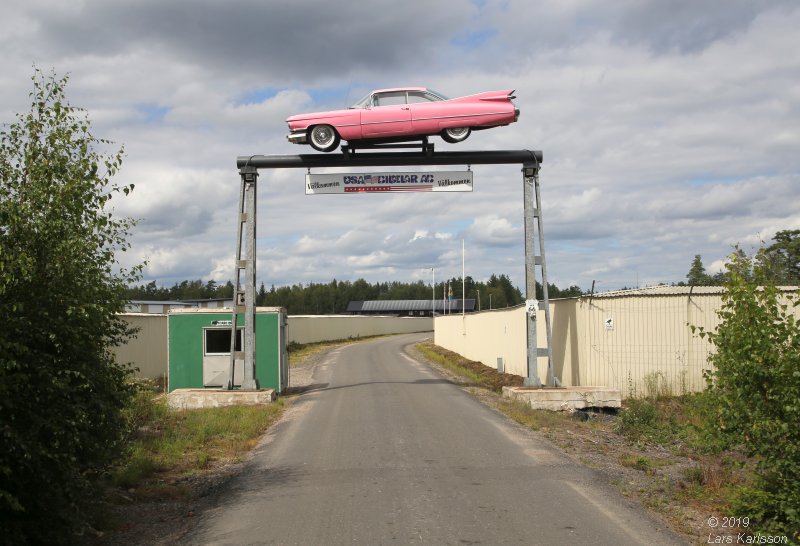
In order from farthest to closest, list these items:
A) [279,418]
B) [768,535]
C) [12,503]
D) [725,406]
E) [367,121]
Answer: [367,121], [279,418], [725,406], [768,535], [12,503]

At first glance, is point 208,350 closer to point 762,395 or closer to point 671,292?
point 671,292

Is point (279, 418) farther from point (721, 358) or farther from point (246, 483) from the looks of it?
point (721, 358)

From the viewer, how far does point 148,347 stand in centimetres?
2545

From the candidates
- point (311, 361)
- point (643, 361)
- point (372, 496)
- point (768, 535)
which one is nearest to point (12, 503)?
point (372, 496)

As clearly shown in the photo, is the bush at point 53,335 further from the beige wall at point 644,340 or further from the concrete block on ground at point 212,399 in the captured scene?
the beige wall at point 644,340

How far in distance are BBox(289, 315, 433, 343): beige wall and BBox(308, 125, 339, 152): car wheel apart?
3069 cm

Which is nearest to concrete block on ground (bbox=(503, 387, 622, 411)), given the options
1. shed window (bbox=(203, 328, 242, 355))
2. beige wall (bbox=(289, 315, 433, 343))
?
shed window (bbox=(203, 328, 242, 355))

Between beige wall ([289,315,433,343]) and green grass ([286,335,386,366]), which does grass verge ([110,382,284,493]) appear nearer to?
green grass ([286,335,386,366])

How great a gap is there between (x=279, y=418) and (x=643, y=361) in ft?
27.0

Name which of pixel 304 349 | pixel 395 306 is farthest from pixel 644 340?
pixel 395 306

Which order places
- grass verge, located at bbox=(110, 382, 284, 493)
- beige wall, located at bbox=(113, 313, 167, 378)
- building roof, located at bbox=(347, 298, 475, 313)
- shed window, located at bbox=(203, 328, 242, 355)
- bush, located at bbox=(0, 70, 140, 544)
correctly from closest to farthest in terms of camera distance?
bush, located at bbox=(0, 70, 140, 544), grass verge, located at bbox=(110, 382, 284, 493), shed window, located at bbox=(203, 328, 242, 355), beige wall, located at bbox=(113, 313, 167, 378), building roof, located at bbox=(347, 298, 475, 313)

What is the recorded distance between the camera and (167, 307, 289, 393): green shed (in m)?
20.2

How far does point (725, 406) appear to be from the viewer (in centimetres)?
719

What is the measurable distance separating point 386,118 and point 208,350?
8.08 metres
